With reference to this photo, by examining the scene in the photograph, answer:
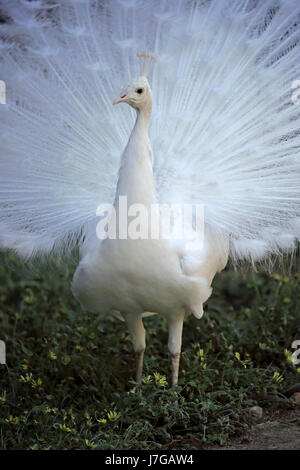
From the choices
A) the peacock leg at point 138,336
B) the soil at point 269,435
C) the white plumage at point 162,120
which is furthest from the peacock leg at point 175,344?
the soil at point 269,435

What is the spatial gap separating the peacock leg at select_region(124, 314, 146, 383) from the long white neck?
797mm

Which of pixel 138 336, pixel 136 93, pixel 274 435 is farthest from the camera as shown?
pixel 138 336

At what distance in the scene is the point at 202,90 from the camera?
3.77m

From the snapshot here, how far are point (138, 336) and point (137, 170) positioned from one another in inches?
42.1

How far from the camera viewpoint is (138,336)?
374 centimetres

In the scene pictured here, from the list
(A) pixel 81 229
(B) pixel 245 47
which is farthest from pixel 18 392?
(B) pixel 245 47

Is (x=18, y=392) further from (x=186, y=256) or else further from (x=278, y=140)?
(x=278, y=140)

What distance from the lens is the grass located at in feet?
10.6

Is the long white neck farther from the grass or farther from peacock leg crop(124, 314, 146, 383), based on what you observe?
the grass

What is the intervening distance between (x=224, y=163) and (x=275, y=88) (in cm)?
50

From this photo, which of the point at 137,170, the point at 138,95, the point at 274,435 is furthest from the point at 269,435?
the point at 138,95

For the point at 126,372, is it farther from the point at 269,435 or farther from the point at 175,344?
the point at 269,435

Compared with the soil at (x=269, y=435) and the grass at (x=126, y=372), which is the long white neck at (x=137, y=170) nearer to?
the grass at (x=126, y=372)

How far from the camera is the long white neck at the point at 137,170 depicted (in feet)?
10.1
